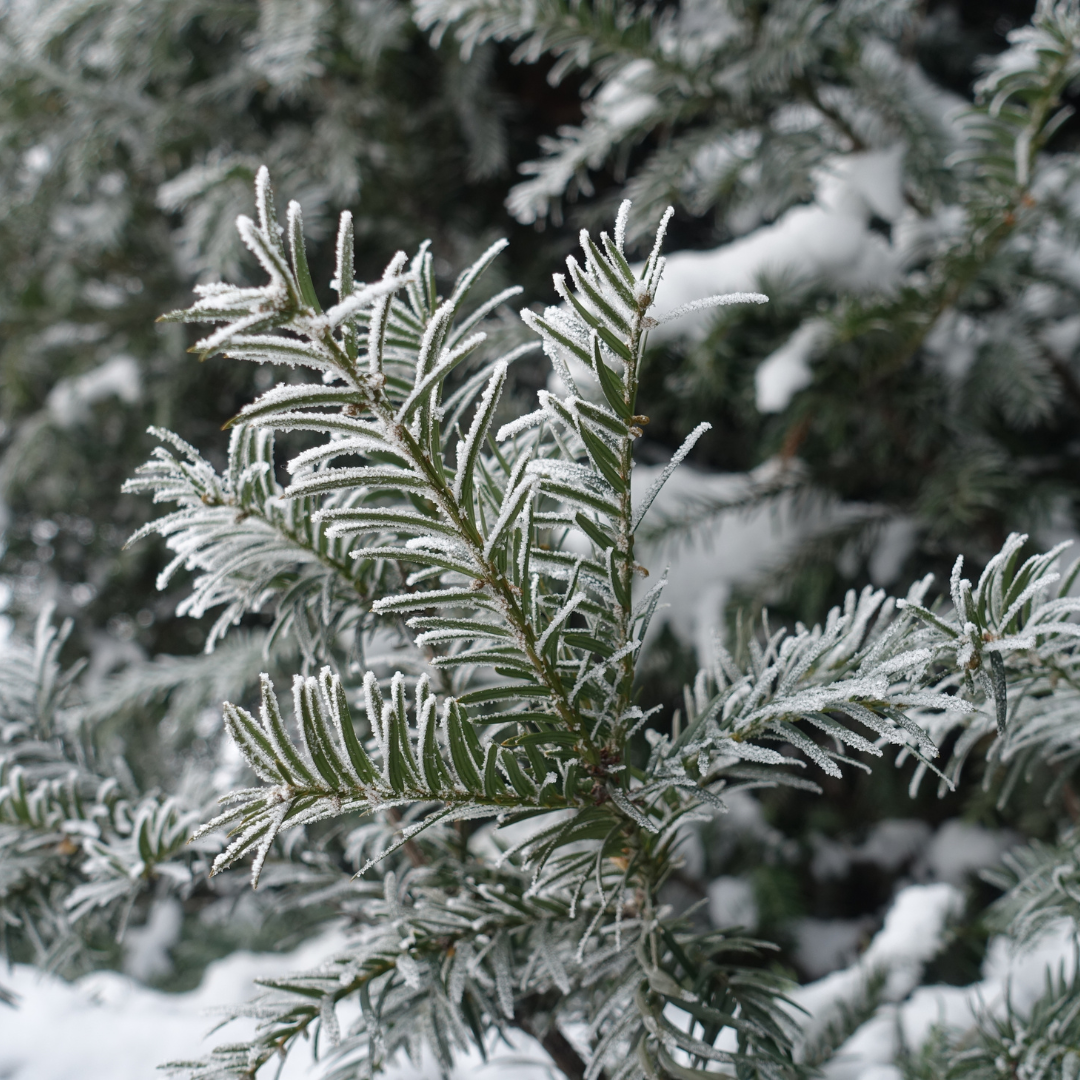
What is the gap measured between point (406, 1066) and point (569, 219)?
111 centimetres

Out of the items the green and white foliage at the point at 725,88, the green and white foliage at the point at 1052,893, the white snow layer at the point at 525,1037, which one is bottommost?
the white snow layer at the point at 525,1037

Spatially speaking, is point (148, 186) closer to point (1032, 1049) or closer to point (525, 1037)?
point (525, 1037)

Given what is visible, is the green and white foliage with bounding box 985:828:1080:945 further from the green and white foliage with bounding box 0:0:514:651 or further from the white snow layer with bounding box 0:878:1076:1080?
the green and white foliage with bounding box 0:0:514:651

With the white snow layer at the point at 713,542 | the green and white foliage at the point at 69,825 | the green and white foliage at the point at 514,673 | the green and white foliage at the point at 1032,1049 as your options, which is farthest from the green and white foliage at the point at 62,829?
the white snow layer at the point at 713,542

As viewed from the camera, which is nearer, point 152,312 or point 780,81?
point 780,81

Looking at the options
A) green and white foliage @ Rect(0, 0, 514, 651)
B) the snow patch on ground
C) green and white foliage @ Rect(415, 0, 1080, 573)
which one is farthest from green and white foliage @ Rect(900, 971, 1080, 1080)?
green and white foliage @ Rect(0, 0, 514, 651)

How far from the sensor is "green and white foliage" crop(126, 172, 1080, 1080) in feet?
0.96

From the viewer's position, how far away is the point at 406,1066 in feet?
2.06

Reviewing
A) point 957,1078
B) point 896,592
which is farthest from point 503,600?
point 896,592

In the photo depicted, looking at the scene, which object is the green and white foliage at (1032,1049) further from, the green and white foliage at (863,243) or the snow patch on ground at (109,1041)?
the green and white foliage at (863,243)

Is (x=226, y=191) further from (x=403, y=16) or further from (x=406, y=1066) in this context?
(x=406, y=1066)

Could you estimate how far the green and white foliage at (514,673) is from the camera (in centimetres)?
29

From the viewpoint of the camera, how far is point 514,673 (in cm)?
34

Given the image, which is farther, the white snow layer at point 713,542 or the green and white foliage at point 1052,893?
the white snow layer at point 713,542
